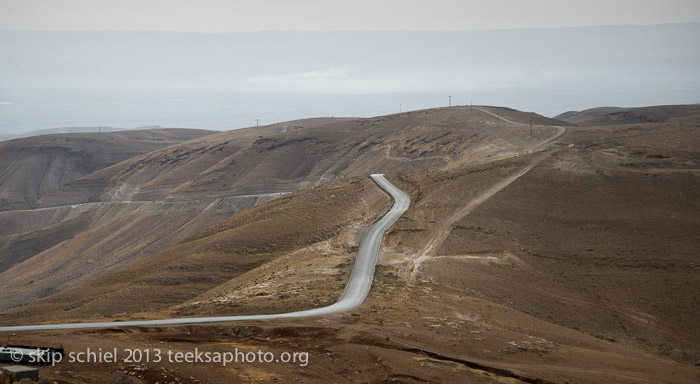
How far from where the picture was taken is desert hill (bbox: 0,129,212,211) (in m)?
154

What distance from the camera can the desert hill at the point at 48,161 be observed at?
154 m

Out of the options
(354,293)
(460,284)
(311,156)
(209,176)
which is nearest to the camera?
(354,293)

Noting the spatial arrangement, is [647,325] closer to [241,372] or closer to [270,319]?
[270,319]

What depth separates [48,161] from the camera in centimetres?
17400

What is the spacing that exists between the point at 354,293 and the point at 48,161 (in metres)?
169

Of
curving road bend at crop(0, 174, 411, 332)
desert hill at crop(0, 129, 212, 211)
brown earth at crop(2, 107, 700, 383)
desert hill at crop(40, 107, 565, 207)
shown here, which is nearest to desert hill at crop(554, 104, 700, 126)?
desert hill at crop(40, 107, 565, 207)

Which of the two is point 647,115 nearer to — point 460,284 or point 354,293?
point 460,284

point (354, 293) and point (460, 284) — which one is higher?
point (354, 293)

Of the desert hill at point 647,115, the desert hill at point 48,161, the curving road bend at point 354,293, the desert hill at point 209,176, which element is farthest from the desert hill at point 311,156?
the desert hill at point 647,115

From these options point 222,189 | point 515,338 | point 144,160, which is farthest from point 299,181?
point 515,338

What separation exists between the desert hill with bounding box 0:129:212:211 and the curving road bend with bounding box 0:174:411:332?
13025cm

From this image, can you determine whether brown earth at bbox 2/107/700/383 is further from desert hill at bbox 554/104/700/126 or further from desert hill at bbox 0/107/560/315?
desert hill at bbox 554/104/700/126

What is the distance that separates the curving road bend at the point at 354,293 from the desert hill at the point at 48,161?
130 m

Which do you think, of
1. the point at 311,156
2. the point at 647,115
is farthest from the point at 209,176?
the point at 647,115
